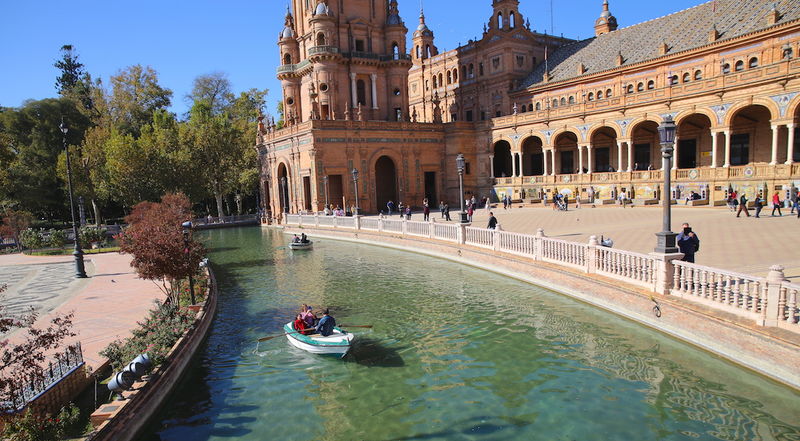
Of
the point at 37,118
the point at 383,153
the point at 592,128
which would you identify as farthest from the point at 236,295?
the point at 37,118

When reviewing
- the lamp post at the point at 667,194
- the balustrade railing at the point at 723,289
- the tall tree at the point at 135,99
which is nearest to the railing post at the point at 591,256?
the lamp post at the point at 667,194

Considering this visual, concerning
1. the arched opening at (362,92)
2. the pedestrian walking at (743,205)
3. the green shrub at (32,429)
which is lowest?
the green shrub at (32,429)

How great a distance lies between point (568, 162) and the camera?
4503 cm

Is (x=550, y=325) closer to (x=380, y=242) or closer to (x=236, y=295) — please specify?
(x=236, y=295)

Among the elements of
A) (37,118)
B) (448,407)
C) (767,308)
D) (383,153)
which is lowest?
(448,407)

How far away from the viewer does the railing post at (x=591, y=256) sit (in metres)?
13.9

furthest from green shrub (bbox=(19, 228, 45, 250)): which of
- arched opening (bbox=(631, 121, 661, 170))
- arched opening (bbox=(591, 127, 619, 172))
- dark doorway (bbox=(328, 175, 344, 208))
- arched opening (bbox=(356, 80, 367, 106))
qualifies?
arched opening (bbox=(631, 121, 661, 170))

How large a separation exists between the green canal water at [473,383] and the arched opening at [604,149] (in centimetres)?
2970

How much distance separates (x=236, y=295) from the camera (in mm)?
17797

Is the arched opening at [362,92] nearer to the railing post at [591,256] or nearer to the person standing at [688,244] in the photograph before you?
the railing post at [591,256]

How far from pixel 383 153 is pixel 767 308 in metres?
36.6

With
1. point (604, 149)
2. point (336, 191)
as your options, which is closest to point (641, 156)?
point (604, 149)

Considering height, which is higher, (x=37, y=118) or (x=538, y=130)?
(x=37, y=118)

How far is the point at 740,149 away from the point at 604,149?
403 inches
